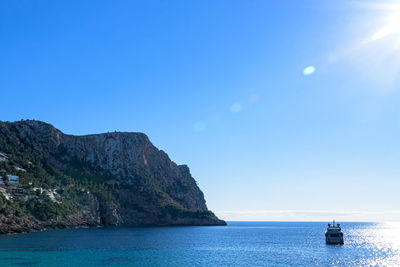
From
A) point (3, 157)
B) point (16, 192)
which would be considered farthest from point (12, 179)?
point (3, 157)

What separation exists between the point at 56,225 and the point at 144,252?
3760 inches

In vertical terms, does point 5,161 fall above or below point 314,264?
above

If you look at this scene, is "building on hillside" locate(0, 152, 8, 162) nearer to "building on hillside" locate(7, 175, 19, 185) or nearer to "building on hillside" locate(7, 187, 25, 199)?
"building on hillside" locate(7, 175, 19, 185)

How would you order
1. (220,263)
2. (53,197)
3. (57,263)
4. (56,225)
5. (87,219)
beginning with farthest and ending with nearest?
(87,219) → (53,197) → (56,225) → (220,263) → (57,263)

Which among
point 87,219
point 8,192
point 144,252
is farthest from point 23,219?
point 144,252

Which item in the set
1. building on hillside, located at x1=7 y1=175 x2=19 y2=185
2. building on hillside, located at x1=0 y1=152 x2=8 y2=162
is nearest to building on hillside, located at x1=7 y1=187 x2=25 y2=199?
building on hillside, located at x1=7 y1=175 x2=19 y2=185

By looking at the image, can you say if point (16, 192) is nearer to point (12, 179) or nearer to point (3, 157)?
point (12, 179)

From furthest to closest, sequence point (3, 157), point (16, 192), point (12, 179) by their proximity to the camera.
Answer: point (3, 157), point (12, 179), point (16, 192)

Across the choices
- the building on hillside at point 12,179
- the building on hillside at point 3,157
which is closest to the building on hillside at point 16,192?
the building on hillside at point 12,179

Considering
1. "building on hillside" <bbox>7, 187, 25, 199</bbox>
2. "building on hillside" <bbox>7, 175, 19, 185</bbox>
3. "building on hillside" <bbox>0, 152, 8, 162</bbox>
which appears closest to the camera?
"building on hillside" <bbox>7, 187, 25, 199</bbox>

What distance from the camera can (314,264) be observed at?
8075 centimetres

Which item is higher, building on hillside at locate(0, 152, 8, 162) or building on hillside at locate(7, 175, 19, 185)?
building on hillside at locate(0, 152, 8, 162)

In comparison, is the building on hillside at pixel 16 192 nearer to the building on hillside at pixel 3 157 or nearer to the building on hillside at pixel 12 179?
the building on hillside at pixel 12 179

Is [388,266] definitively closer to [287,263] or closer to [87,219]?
[287,263]
